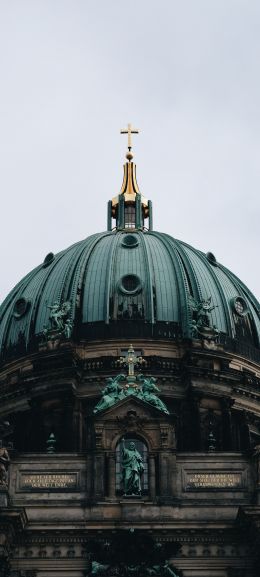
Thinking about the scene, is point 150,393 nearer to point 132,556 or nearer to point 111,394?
point 111,394

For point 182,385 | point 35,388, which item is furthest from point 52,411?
point 182,385

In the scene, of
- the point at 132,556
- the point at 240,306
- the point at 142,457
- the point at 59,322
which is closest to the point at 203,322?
the point at 240,306

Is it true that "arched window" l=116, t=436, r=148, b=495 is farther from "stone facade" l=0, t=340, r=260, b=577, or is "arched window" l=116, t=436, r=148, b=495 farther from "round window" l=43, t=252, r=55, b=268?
"round window" l=43, t=252, r=55, b=268

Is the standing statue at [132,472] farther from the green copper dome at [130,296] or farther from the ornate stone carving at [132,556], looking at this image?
the green copper dome at [130,296]

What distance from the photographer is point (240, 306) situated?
75500 mm

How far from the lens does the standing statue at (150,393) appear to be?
60750mm

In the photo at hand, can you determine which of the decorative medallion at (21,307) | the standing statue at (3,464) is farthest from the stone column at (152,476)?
the decorative medallion at (21,307)

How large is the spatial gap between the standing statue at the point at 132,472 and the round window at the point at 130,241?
19470 millimetres

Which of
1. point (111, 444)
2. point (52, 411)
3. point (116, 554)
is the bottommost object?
point (116, 554)

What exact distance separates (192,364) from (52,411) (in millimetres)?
6821

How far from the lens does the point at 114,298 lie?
73.0m

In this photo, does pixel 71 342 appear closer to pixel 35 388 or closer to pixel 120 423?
pixel 35 388

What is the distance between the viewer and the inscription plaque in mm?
59375

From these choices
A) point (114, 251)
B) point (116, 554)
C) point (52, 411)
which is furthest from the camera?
point (114, 251)
